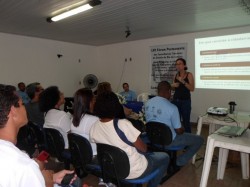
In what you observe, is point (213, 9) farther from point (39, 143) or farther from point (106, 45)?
point (106, 45)

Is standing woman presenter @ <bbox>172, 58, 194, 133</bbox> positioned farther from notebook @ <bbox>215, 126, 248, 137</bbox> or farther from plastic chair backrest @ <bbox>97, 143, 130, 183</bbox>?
plastic chair backrest @ <bbox>97, 143, 130, 183</bbox>

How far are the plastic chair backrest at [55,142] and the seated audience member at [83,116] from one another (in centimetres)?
20

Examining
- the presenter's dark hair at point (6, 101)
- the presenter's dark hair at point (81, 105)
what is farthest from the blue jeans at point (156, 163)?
the presenter's dark hair at point (6, 101)

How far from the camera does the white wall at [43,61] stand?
5.48m

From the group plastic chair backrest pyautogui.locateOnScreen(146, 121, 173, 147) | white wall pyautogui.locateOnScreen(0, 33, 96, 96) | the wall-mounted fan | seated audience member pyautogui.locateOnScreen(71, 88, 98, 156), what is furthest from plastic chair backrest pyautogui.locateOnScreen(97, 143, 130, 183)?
the wall-mounted fan

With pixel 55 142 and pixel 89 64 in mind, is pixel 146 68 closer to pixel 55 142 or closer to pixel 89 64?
pixel 89 64

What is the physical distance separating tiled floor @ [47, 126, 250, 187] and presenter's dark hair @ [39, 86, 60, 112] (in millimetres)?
1072

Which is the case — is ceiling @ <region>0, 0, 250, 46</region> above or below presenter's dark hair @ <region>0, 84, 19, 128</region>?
above

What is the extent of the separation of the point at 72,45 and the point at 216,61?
4550 mm

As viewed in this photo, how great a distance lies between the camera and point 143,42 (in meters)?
6.66

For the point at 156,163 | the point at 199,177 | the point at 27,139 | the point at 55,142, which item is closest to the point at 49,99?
the point at 55,142

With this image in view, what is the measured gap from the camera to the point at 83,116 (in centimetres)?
229

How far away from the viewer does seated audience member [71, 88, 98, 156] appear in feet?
7.39

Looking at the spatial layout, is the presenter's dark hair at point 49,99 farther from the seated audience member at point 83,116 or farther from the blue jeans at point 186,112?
the blue jeans at point 186,112
